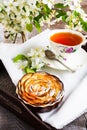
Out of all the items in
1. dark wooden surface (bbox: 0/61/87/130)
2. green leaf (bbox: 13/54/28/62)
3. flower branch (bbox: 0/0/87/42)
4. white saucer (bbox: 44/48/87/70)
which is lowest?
dark wooden surface (bbox: 0/61/87/130)

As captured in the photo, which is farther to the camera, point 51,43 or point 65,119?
point 51,43

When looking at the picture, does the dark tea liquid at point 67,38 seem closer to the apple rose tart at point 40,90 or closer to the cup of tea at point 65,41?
the cup of tea at point 65,41

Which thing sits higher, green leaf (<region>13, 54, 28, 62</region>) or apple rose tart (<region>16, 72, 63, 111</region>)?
apple rose tart (<region>16, 72, 63, 111</region>)

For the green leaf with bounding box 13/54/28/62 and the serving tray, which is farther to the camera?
the green leaf with bounding box 13/54/28/62

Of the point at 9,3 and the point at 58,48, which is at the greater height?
the point at 9,3

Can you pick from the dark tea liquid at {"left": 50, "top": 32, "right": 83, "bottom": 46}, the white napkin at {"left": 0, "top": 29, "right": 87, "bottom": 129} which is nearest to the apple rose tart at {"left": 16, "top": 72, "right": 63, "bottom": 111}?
the white napkin at {"left": 0, "top": 29, "right": 87, "bottom": 129}

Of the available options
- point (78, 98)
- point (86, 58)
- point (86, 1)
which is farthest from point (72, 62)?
point (86, 1)

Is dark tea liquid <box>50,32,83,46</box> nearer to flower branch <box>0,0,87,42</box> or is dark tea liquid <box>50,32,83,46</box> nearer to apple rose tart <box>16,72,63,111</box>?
flower branch <box>0,0,87,42</box>

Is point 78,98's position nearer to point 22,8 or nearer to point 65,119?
point 65,119
